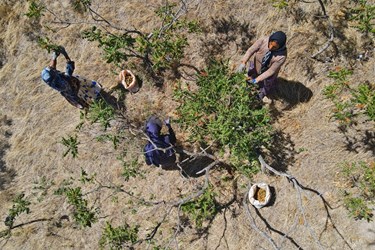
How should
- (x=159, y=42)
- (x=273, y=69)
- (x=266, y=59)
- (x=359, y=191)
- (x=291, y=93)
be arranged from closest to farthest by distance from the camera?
(x=273, y=69) < (x=266, y=59) < (x=159, y=42) < (x=359, y=191) < (x=291, y=93)

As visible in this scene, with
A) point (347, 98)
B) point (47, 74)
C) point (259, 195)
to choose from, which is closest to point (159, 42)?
point (47, 74)

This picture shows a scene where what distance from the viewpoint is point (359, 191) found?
5.78 meters

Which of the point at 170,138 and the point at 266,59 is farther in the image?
the point at 170,138

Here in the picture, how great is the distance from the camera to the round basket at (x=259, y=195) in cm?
575

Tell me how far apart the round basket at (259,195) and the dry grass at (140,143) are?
21 centimetres

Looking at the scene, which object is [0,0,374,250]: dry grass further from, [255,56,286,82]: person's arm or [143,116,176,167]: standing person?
[255,56,286,82]: person's arm

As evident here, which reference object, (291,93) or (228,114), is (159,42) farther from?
(291,93)

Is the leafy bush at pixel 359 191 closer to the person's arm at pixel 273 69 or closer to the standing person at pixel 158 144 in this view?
the person's arm at pixel 273 69

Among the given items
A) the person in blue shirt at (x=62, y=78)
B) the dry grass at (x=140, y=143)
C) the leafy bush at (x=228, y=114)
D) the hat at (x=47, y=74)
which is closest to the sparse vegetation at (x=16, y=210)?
the dry grass at (x=140, y=143)

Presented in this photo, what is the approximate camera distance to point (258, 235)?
594 cm

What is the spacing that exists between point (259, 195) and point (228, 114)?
1.86m

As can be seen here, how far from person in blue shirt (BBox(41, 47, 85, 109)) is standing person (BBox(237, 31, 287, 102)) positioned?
2.47 meters

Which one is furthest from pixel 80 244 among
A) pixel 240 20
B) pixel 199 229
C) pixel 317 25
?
pixel 317 25

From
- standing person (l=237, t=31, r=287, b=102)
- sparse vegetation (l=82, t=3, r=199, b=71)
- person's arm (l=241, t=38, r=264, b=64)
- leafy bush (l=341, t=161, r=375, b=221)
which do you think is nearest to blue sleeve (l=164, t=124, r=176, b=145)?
sparse vegetation (l=82, t=3, r=199, b=71)
